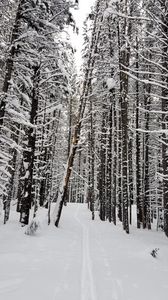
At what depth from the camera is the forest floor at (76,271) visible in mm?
5560

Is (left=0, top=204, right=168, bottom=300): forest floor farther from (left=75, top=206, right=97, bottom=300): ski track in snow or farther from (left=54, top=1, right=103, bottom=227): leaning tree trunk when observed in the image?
(left=54, top=1, right=103, bottom=227): leaning tree trunk

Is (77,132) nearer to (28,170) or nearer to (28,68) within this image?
(28,170)

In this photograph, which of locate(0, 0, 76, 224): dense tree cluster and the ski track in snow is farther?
locate(0, 0, 76, 224): dense tree cluster

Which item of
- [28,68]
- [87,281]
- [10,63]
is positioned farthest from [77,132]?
[87,281]

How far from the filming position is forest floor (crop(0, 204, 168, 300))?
5.56m

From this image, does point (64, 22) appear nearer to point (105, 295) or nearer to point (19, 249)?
point (19, 249)

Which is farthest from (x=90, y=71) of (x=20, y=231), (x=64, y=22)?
(x=20, y=231)

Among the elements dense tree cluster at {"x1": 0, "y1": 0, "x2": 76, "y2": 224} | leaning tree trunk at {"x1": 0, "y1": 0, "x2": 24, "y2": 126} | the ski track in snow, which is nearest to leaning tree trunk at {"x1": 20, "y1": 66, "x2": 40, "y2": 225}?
dense tree cluster at {"x1": 0, "y1": 0, "x2": 76, "y2": 224}

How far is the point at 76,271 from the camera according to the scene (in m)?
7.08

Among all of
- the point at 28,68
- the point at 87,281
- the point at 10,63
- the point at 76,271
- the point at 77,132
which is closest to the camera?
the point at 87,281

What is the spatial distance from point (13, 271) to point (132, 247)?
6.17 meters

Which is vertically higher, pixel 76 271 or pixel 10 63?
pixel 10 63

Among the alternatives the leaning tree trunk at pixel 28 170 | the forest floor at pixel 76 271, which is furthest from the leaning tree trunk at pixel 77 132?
the forest floor at pixel 76 271

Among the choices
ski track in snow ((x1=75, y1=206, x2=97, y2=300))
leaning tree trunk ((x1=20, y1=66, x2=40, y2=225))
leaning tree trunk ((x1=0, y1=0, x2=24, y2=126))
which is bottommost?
ski track in snow ((x1=75, y1=206, x2=97, y2=300))
